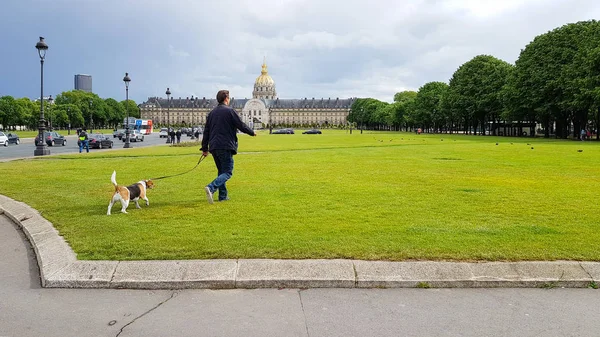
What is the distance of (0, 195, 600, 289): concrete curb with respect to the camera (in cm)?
611

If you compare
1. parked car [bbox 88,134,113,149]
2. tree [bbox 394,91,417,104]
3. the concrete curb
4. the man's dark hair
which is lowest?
the concrete curb

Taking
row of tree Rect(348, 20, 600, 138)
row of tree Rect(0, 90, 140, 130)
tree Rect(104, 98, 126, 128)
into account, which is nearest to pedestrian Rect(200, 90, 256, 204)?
row of tree Rect(348, 20, 600, 138)

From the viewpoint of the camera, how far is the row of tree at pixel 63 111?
11488cm

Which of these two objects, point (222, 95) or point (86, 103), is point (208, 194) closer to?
point (222, 95)

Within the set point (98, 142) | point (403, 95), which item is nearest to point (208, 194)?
point (98, 142)

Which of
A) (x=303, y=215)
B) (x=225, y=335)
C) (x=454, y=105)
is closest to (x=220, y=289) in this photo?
(x=225, y=335)

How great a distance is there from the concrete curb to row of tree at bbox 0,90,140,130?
4147 inches

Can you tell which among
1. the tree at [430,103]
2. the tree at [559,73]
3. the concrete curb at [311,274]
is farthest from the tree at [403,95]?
the concrete curb at [311,274]

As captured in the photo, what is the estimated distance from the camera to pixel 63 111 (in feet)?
416

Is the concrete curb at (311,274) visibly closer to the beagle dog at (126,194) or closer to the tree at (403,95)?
the beagle dog at (126,194)

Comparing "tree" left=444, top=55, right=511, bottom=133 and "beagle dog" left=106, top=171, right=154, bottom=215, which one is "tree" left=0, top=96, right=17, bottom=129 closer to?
"tree" left=444, top=55, right=511, bottom=133

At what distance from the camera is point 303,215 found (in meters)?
9.42

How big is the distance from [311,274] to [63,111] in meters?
136

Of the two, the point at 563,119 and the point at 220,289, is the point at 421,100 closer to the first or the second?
the point at 563,119
